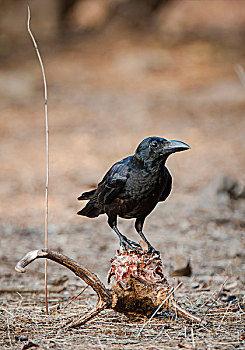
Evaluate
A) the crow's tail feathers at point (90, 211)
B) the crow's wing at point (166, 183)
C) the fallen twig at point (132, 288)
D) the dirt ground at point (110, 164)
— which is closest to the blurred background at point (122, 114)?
the dirt ground at point (110, 164)

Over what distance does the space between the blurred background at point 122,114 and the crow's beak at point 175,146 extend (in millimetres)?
2071

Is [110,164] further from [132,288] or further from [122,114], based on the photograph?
[132,288]

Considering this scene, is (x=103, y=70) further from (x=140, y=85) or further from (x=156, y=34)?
(x=156, y=34)

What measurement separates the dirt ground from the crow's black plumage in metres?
0.80

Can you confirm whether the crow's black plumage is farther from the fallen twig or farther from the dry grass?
the dry grass

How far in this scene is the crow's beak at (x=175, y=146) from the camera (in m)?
3.50

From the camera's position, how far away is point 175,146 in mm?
3543

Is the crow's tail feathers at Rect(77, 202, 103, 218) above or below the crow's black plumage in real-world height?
below

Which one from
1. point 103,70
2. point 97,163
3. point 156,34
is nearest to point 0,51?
point 103,70

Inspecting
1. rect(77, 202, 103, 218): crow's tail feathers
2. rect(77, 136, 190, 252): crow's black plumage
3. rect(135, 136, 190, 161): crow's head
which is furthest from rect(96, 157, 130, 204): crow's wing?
rect(77, 202, 103, 218): crow's tail feathers

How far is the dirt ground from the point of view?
11.5ft

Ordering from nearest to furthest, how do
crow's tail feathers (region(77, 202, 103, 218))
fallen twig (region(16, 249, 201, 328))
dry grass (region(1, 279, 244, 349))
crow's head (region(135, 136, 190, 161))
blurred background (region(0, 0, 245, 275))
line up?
dry grass (region(1, 279, 244, 349))
fallen twig (region(16, 249, 201, 328))
crow's head (region(135, 136, 190, 161))
crow's tail feathers (region(77, 202, 103, 218))
blurred background (region(0, 0, 245, 275))

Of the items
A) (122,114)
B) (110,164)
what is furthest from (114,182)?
(122,114)

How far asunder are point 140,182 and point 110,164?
647 cm
